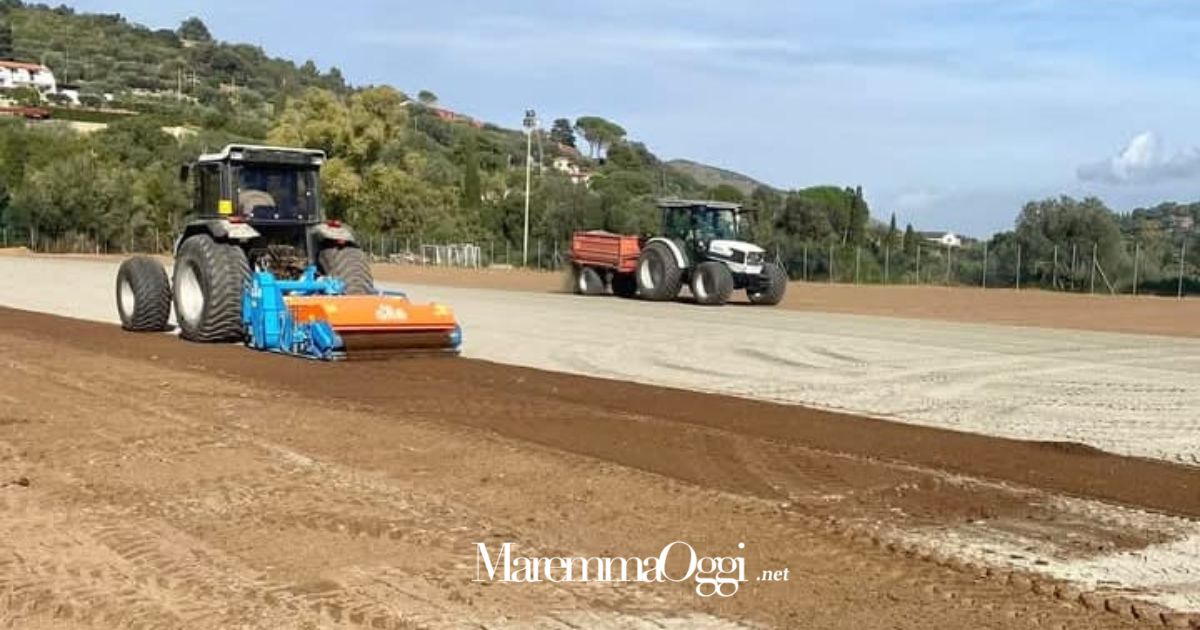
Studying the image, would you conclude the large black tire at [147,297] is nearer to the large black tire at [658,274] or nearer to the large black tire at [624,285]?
the large black tire at [658,274]

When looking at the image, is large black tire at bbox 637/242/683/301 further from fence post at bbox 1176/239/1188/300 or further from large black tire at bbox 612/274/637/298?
fence post at bbox 1176/239/1188/300

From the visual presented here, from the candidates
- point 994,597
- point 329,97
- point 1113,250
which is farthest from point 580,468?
point 329,97

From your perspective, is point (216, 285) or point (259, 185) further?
point (259, 185)

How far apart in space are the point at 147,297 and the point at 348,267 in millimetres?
3397

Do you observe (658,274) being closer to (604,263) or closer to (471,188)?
(604,263)

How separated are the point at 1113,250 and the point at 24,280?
3484 cm

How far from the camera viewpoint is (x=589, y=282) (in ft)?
111

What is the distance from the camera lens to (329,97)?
73.5 meters

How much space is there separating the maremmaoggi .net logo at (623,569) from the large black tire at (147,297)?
12828mm

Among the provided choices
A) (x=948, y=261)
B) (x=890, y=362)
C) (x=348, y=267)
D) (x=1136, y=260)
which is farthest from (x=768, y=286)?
(x=948, y=261)

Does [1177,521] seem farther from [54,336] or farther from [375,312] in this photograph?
[54,336]

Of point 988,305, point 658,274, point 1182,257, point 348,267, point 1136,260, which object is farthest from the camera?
point 1136,260

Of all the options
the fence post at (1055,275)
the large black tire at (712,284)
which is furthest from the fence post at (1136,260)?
the large black tire at (712,284)

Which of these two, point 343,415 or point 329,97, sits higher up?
point 329,97
